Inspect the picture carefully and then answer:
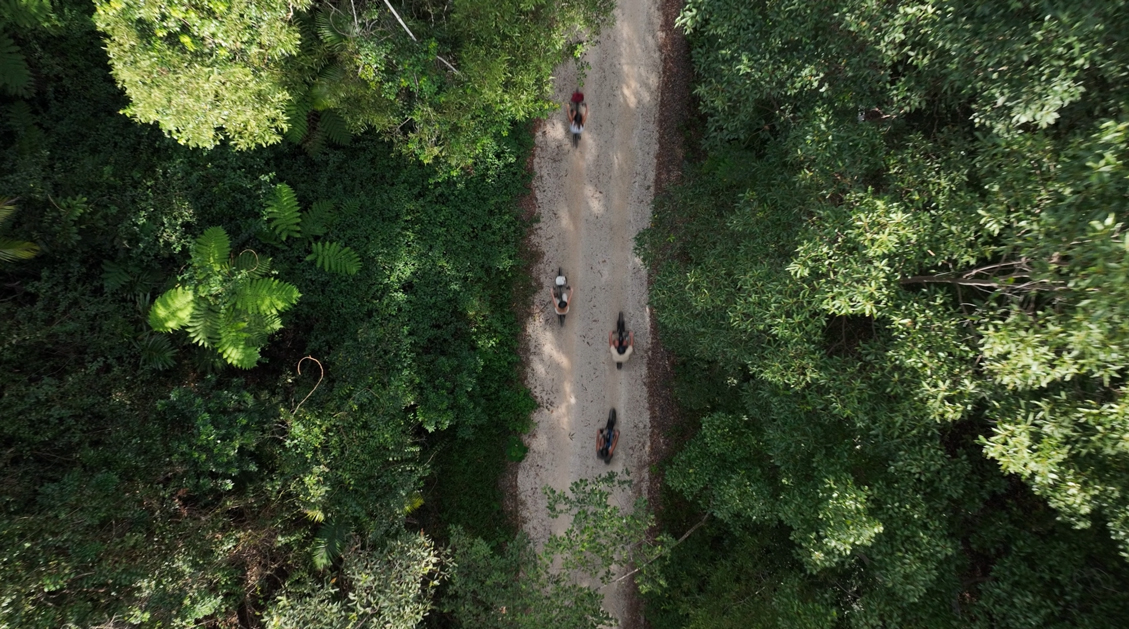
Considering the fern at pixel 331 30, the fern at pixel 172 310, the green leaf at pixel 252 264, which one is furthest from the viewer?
the green leaf at pixel 252 264

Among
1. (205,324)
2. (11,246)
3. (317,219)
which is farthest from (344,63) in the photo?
(11,246)

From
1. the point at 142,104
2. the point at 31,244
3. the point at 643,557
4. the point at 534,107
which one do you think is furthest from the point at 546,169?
the point at 31,244

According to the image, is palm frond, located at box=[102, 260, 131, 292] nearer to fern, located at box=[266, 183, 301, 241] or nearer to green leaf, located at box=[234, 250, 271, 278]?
green leaf, located at box=[234, 250, 271, 278]

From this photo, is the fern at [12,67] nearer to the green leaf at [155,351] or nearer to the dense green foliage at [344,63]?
the dense green foliage at [344,63]

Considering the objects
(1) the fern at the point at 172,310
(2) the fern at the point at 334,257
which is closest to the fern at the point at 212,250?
(1) the fern at the point at 172,310

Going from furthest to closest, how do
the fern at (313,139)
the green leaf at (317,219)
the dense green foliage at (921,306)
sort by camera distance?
Result: the fern at (313,139), the green leaf at (317,219), the dense green foliage at (921,306)

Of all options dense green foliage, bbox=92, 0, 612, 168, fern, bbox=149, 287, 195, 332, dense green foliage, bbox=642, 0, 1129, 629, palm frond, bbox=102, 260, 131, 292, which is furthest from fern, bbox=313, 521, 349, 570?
dense green foliage, bbox=92, 0, 612, 168

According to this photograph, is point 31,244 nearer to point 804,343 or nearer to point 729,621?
point 804,343
